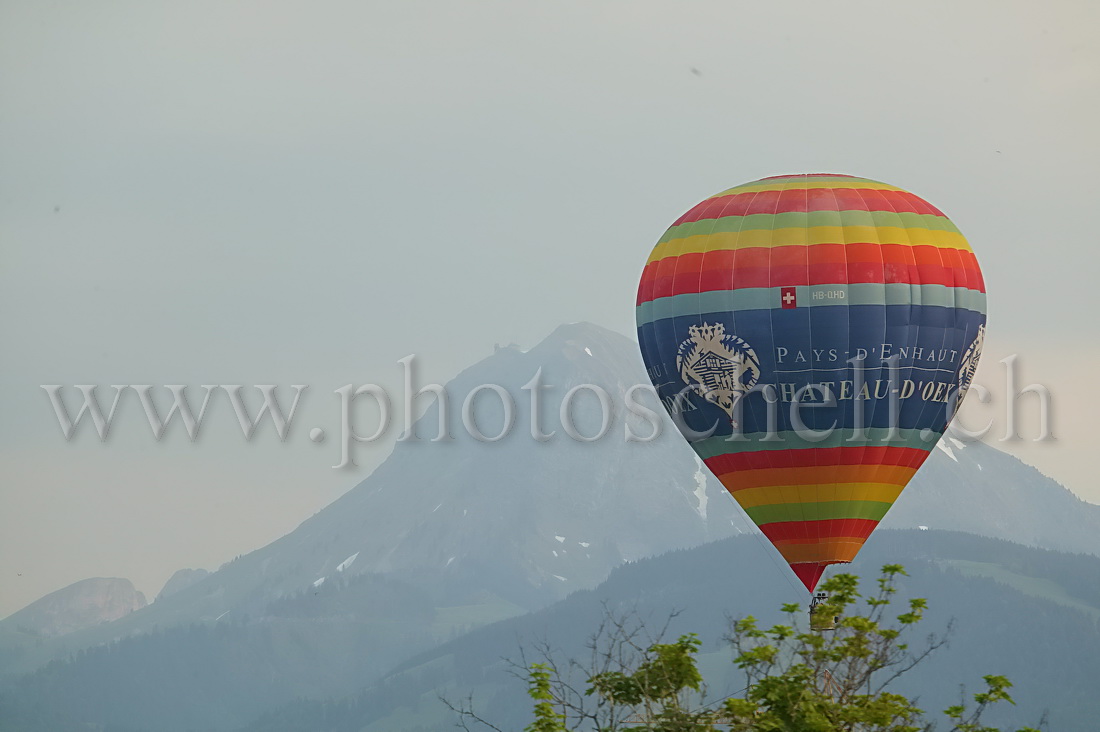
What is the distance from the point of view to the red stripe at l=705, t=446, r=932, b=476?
4228 cm

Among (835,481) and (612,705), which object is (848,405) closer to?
(835,481)

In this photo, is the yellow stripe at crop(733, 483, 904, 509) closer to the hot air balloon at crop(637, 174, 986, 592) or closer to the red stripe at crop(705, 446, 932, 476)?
the hot air balloon at crop(637, 174, 986, 592)

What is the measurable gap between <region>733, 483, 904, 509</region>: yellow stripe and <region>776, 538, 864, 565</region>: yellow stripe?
1.14m

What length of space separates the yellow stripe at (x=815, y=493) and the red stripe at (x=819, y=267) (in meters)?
5.00

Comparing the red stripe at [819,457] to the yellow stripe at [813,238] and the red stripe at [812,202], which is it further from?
the red stripe at [812,202]

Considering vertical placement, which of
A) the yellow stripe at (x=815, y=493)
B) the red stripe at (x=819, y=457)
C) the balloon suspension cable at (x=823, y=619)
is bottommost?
the balloon suspension cable at (x=823, y=619)

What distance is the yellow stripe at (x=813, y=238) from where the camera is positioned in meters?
A: 42.2

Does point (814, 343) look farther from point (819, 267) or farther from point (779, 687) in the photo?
point (779, 687)

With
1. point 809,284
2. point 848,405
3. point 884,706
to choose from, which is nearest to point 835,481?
point 848,405

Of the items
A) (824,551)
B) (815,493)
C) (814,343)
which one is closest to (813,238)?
(814,343)

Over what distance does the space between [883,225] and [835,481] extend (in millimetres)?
6299

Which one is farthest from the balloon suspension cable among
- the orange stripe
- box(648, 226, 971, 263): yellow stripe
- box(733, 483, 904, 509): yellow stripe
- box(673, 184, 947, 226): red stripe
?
box(673, 184, 947, 226): red stripe

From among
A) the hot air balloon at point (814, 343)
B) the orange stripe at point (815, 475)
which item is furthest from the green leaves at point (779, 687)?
the orange stripe at point (815, 475)

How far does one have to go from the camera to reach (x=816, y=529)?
141ft
